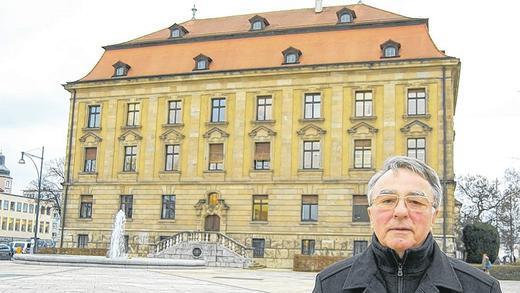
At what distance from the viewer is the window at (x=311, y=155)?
38031 mm

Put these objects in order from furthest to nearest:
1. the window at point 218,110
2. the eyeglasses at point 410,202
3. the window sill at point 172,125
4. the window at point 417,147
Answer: the window sill at point 172,125 < the window at point 218,110 < the window at point 417,147 < the eyeglasses at point 410,202

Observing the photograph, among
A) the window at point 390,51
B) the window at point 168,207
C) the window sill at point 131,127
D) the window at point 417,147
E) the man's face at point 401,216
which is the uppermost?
the window at point 390,51

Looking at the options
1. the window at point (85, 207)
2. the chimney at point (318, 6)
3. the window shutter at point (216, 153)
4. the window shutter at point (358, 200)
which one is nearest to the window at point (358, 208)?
the window shutter at point (358, 200)

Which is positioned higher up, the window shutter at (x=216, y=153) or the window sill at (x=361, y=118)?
the window sill at (x=361, y=118)

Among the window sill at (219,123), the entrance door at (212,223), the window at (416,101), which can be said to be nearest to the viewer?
the window at (416,101)

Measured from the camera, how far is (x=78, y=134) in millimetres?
43688

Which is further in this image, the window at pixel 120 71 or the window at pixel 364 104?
the window at pixel 120 71

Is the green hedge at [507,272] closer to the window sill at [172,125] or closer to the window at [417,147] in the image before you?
the window at [417,147]

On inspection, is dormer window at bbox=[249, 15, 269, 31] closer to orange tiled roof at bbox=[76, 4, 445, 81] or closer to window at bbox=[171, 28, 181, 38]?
orange tiled roof at bbox=[76, 4, 445, 81]

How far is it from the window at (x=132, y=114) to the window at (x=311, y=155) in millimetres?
11996

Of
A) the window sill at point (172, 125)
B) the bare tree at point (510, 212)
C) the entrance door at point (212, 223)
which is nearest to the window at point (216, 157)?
the window sill at point (172, 125)

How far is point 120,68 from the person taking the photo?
43469mm

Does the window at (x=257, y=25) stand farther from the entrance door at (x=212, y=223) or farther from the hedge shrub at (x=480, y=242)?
the hedge shrub at (x=480, y=242)

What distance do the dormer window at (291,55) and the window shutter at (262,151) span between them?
5393 mm
